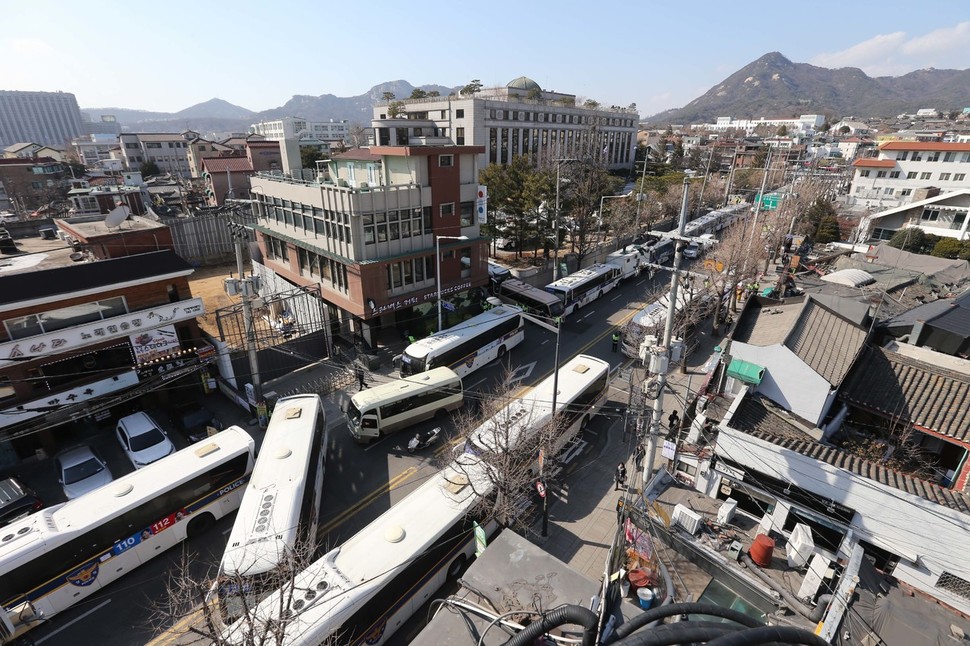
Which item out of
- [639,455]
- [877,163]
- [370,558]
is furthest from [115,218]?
[877,163]

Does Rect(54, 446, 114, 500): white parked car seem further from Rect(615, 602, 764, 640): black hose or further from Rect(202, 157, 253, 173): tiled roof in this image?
Rect(202, 157, 253, 173): tiled roof

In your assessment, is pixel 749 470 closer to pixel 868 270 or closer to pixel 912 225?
pixel 868 270

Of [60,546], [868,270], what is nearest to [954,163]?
[868,270]

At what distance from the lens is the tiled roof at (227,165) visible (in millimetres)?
62094

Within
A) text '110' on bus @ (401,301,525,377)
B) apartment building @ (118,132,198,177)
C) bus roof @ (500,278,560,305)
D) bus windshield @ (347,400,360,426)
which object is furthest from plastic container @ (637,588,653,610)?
apartment building @ (118,132,198,177)

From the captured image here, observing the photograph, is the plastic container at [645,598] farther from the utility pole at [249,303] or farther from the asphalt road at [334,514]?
the utility pole at [249,303]

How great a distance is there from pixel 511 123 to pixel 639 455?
75074 millimetres

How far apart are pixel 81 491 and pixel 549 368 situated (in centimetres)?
2236

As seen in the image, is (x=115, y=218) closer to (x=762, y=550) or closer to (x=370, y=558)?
(x=370, y=558)

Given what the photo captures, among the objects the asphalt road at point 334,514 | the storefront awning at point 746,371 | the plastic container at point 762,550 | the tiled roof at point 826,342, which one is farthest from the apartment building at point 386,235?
the plastic container at point 762,550

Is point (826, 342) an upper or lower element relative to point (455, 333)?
upper

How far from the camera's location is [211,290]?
3781cm

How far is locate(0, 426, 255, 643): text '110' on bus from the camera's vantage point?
12.1 m

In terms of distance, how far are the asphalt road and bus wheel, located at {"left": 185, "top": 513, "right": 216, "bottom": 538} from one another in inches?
9.2
